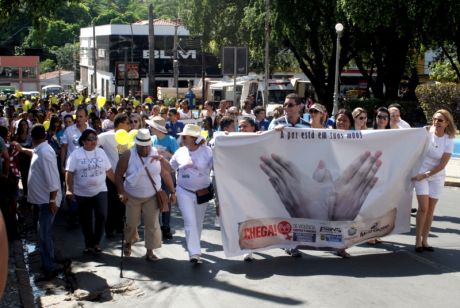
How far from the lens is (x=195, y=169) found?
838 centimetres

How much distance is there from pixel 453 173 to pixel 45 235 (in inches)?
452

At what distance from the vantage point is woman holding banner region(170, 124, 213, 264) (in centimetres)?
835

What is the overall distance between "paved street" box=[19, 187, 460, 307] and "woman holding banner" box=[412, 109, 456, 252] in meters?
0.34

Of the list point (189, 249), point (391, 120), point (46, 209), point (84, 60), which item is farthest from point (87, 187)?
point (84, 60)

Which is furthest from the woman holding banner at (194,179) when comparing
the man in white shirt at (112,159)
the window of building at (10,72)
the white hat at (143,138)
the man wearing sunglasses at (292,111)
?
the window of building at (10,72)

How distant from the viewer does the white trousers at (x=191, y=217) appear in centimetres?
823

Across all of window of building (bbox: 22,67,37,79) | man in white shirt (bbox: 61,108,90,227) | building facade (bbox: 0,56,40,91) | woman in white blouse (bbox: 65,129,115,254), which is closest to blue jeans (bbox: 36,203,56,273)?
woman in white blouse (bbox: 65,129,115,254)

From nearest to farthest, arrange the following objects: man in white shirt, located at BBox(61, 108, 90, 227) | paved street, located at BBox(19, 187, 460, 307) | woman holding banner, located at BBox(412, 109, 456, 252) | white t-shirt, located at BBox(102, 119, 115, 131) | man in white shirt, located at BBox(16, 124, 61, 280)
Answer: paved street, located at BBox(19, 187, 460, 307) < man in white shirt, located at BBox(16, 124, 61, 280) < woman holding banner, located at BBox(412, 109, 456, 252) < man in white shirt, located at BBox(61, 108, 90, 227) < white t-shirt, located at BBox(102, 119, 115, 131)

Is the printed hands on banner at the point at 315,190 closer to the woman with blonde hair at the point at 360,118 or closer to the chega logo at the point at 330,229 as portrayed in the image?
the chega logo at the point at 330,229

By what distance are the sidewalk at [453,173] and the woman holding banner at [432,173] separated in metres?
7.09

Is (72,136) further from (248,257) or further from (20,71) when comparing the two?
(20,71)

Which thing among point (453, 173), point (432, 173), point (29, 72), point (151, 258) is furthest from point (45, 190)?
point (29, 72)

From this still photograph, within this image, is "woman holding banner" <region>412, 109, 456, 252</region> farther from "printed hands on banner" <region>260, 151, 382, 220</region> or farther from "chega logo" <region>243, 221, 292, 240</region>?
"chega logo" <region>243, 221, 292, 240</region>

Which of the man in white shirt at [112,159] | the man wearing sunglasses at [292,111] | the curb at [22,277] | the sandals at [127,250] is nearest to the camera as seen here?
the curb at [22,277]
